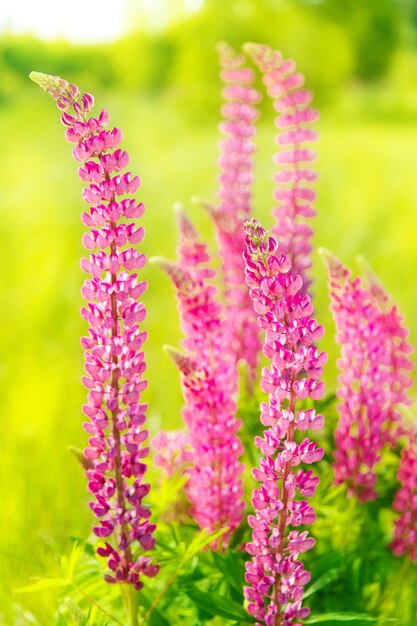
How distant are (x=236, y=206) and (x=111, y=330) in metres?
1.23

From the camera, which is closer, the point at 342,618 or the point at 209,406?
the point at 342,618

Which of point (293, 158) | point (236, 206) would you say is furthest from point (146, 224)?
point (293, 158)

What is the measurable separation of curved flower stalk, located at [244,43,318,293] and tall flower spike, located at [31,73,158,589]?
2.98 ft

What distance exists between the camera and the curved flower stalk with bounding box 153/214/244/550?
2025 mm

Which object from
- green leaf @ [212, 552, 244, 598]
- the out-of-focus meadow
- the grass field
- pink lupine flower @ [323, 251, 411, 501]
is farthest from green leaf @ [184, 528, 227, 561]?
the out-of-focus meadow

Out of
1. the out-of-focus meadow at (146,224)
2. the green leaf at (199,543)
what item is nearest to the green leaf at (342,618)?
the green leaf at (199,543)

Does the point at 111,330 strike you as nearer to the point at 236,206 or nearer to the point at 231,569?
the point at 231,569

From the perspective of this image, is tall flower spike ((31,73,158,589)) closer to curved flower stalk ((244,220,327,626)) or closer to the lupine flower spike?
curved flower stalk ((244,220,327,626))

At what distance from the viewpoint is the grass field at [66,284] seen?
3.51 meters

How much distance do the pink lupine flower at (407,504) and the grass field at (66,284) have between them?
3.42ft

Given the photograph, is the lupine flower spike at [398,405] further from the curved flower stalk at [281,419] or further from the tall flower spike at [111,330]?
the tall flower spike at [111,330]

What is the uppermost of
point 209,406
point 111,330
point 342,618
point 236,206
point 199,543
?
point 236,206

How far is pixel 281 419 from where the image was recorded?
1577 millimetres

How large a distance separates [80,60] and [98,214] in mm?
31612
